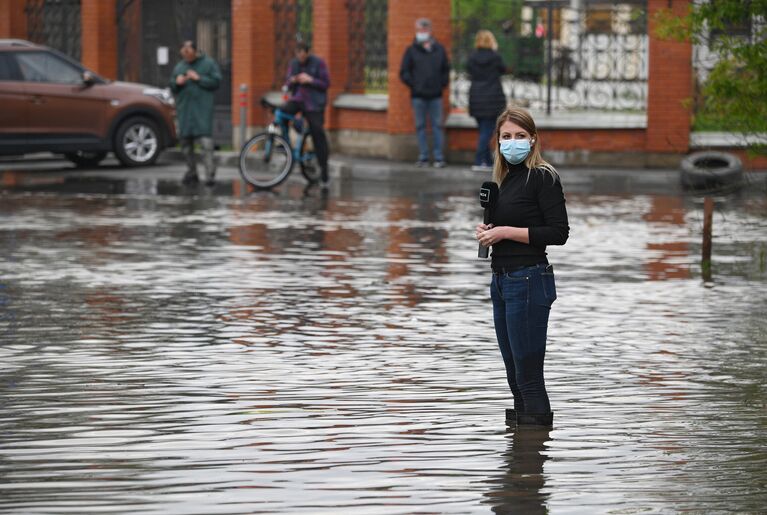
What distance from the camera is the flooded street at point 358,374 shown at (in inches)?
263

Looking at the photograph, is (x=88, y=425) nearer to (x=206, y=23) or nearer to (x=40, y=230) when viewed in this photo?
(x=40, y=230)

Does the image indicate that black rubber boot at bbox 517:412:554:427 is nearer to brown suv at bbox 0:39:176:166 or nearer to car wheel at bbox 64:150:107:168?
brown suv at bbox 0:39:176:166

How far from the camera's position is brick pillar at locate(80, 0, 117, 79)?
34281 mm

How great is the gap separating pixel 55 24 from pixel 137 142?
461 inches

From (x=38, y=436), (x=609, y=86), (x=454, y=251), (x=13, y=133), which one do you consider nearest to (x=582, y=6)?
(x=609, y=86)

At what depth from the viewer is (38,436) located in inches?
298

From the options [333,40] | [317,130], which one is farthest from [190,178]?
[333,40]

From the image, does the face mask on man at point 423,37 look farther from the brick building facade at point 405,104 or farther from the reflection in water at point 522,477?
the reflection in water at point 522,477

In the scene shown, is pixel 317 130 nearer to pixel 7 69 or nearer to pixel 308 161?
pixel 308 161

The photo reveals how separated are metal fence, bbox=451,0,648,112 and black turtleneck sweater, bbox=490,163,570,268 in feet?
59.4

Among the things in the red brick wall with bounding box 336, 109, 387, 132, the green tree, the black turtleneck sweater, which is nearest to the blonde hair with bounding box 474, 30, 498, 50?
the red brick wall with bounding box 336, 109, 387, 132

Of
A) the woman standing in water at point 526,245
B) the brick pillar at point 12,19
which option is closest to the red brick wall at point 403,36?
the brick pillar at point 12,19

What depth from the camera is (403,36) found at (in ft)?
87.7

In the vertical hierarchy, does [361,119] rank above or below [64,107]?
below
